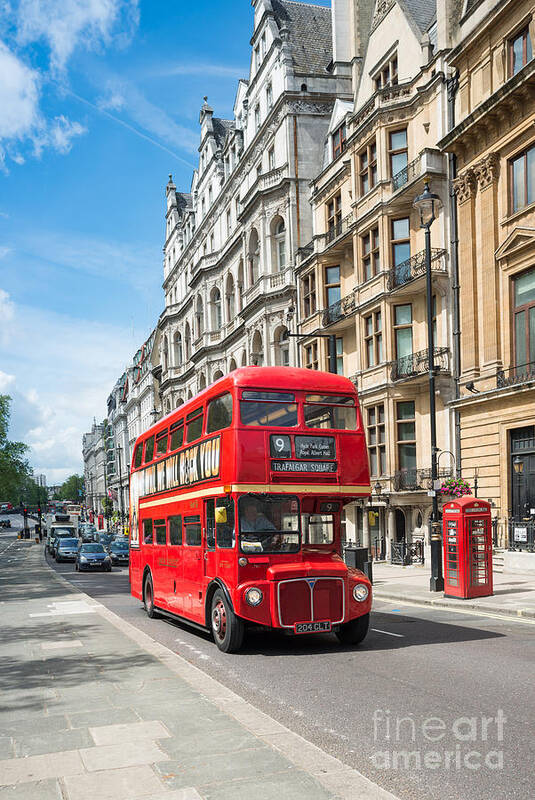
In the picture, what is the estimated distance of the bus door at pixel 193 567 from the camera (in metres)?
13.5

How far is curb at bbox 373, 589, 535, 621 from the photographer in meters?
15.2

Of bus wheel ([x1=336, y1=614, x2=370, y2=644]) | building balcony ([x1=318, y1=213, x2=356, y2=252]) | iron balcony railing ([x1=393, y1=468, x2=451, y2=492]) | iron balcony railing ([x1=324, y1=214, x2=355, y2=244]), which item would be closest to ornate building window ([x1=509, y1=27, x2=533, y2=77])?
building balcony ([x1=318, y1=213, x2=356, y2=252])

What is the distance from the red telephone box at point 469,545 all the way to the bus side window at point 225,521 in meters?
7.13

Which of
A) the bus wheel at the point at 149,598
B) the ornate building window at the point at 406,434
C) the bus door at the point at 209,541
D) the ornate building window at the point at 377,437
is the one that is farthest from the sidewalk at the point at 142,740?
the ornate building window at the point at 377,437

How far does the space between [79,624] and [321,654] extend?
213 inches

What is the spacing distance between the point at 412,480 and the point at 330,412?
19446 millimetres

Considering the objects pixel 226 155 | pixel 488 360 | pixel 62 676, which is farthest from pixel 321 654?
pixel 226 155

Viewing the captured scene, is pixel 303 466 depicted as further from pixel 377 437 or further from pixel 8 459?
pixel 8 459

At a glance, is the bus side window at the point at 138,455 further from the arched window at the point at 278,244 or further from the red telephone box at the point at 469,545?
the arched window at the point at 278,244

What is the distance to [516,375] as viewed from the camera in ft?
81.8

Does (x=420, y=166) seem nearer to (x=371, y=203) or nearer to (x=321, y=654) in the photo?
(x=371, y=203)

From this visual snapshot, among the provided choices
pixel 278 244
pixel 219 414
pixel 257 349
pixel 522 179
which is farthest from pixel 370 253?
pixel 219 414

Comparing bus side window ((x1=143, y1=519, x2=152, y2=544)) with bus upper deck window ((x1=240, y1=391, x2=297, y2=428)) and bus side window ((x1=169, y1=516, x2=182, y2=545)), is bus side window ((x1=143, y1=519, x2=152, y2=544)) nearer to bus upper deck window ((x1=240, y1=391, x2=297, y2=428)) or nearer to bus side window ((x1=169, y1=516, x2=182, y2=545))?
bus side window ((x1=169, y1=516, x2=182, y2=545))

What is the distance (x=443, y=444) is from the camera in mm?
29375
